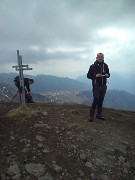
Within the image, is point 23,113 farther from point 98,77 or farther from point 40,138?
point 98,77

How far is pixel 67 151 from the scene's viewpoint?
10.9 metres

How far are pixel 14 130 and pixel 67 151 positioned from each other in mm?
2748

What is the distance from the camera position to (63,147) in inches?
439

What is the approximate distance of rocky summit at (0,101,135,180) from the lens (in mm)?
9789

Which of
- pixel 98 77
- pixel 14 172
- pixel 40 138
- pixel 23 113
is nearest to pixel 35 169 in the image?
pixel 14 172

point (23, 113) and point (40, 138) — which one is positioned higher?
point (23, 113)

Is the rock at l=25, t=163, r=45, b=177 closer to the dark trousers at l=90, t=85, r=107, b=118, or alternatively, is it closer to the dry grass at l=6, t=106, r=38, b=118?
the dry grass at l=6, t=106, r=38, b=118

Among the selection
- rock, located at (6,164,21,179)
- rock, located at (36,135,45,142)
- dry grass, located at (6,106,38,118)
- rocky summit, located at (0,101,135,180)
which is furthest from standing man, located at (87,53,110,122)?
rock, located at (6,164,21,179)

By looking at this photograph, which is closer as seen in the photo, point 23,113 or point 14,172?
point 14,172

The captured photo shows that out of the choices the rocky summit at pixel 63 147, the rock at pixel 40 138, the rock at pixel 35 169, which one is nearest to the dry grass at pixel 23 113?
the rocky summit at pixel 63 147

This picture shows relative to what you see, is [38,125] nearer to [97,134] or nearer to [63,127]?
[63,127]

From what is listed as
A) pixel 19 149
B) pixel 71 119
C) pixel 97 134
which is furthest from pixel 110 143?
pixel 19 149

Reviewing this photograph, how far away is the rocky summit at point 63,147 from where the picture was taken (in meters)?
9.79

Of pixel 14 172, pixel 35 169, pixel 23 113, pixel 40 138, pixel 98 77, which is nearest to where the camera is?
pixel 14 172
